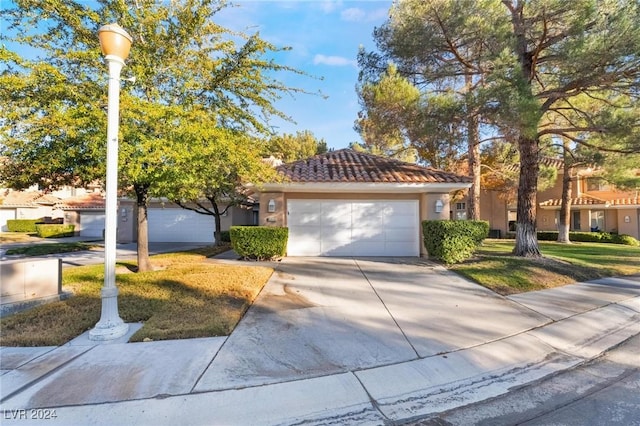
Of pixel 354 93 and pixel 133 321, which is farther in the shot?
pixel 354 93

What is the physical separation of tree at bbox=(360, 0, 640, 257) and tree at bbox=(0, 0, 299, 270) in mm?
5331

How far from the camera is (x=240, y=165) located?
8367 mm

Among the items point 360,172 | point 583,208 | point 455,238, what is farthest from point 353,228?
point 583,208

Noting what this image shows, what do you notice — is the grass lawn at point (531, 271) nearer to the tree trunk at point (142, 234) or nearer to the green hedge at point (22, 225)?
the tree trunk at point (142, 234)

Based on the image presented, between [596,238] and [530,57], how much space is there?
56.1 ft

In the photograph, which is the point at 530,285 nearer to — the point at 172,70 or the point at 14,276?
the point at 172,70

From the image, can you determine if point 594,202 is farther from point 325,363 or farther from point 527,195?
point 325,363

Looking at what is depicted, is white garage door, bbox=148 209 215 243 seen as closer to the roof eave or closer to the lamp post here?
the roof eave

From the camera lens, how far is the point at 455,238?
10297mm

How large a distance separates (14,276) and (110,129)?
3.37m

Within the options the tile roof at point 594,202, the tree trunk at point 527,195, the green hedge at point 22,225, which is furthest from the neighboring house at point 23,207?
the tile roof at point 594,202

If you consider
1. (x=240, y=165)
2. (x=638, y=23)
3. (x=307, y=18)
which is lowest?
(x=240, y=165)

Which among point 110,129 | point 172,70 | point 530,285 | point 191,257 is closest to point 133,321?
point 110,129

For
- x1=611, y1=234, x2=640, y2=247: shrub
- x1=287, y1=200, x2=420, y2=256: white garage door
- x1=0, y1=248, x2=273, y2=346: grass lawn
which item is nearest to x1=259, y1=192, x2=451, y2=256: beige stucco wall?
x1=287, y1=200, x2=420, y2=256: white garage door
